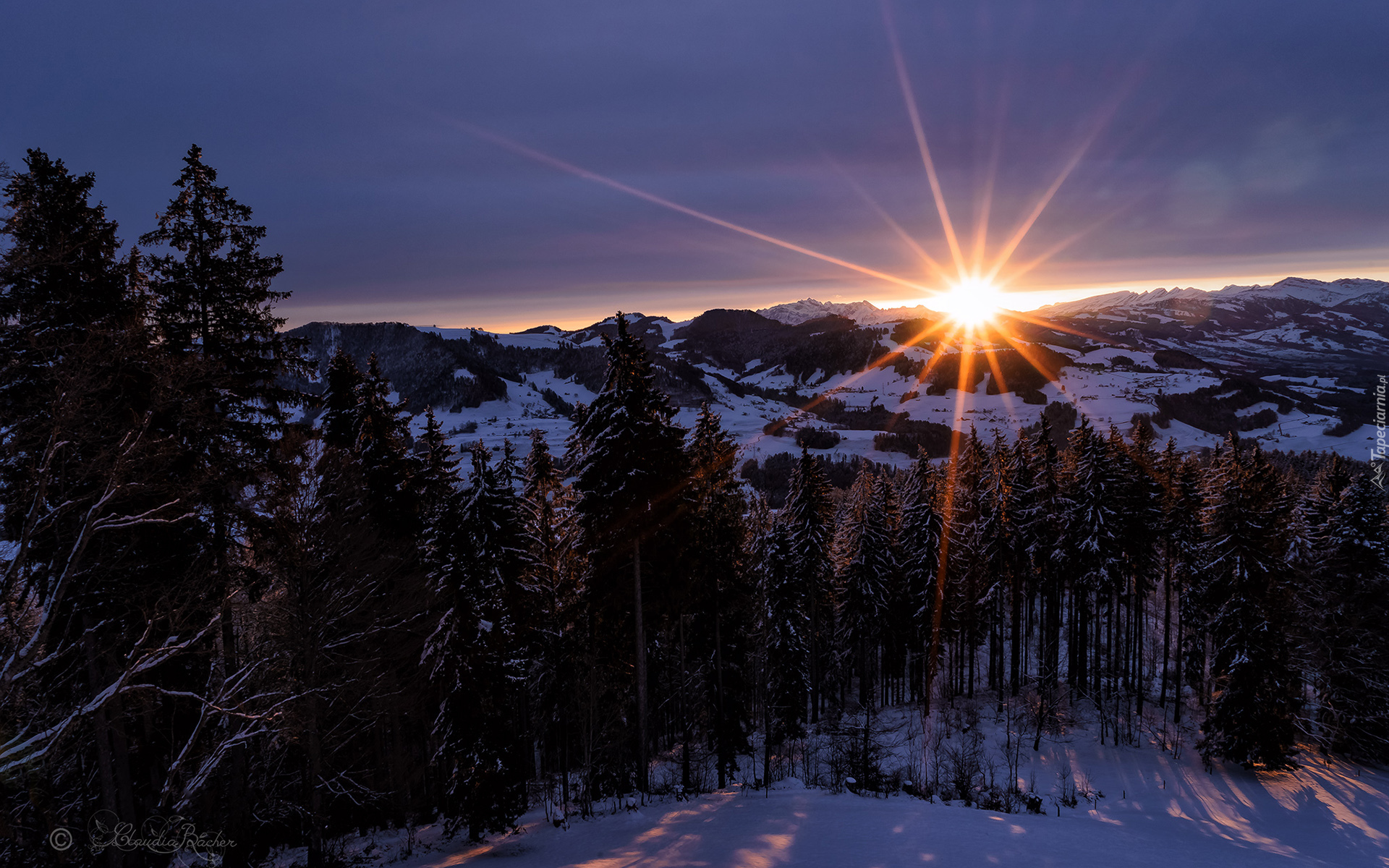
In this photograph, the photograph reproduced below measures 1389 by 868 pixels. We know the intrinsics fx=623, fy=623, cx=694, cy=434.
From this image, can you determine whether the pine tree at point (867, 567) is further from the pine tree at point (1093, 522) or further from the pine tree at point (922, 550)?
the pine tree at point (1093, 522)

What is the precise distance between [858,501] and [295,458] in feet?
106

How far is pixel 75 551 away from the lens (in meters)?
8.02

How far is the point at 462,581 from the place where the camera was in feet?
59.0

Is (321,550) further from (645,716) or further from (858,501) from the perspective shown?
(858,501)

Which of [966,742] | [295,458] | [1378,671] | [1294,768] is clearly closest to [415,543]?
[295,458]

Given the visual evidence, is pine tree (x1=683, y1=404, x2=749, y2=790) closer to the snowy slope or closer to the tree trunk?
the tree trunk
